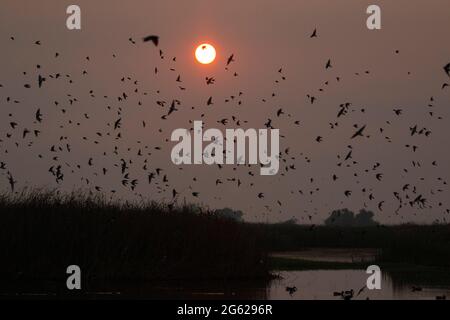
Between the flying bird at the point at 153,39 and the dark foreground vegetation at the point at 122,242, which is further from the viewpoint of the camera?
the dark foreground vegetation at the point at 122,242

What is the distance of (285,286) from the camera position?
31.0 m

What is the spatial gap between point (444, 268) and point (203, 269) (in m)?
11.1

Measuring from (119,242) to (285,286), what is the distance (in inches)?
210

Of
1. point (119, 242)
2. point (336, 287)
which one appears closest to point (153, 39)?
point (119, 242)

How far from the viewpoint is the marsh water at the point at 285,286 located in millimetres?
27328

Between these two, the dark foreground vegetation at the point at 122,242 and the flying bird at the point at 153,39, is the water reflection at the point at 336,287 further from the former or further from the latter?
the flying bird at the point at 153,39

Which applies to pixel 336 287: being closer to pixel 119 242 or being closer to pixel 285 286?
pixel 285 286

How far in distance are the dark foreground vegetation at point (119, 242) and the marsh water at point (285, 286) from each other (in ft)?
2.63

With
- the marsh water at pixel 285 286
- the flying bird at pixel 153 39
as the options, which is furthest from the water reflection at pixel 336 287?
the flying bird at pixel 153 39

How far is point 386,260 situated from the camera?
132ft

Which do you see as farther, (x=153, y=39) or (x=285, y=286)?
(x=285, y=286)
